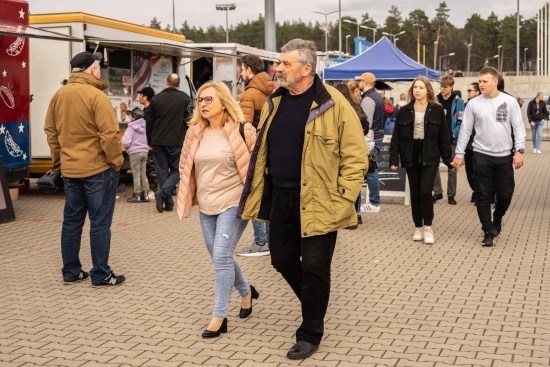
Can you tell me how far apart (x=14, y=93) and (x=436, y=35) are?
135m

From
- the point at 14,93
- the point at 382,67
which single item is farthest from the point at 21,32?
the point at 382,67

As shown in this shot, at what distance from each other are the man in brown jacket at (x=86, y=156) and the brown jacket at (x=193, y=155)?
1468 mm

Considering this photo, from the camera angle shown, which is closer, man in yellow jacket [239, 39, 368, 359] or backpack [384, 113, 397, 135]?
man in yellow jacket [239, 39, 368, 359]

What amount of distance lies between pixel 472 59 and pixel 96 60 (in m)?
139

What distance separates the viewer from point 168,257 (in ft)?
30.3

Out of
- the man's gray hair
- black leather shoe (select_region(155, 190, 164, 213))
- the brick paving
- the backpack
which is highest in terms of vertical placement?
the man's gray hair

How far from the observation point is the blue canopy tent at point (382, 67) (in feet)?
61.8

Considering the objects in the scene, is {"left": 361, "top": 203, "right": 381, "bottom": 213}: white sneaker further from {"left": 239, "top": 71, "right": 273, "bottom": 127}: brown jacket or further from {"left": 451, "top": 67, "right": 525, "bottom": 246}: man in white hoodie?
{"left": 239, "top": 71, "right": 273, "bottom": 127}: brown jacket

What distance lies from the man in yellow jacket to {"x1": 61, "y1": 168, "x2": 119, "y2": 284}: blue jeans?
88.0 inches

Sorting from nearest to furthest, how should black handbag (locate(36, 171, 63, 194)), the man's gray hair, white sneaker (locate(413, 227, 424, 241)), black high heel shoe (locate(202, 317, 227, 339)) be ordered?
the man's gray hair < black high heel shoe (locate(202, 317, 227, 339)) < black handbag (locate(36, 171, 63, 194)) < white sneaker (locate(413, 227, 424, 241))

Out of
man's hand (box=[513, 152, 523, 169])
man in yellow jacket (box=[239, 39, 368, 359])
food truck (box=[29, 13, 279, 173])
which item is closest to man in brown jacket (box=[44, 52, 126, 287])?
man in yellow jacket (box=[239, 39, 368, 359])

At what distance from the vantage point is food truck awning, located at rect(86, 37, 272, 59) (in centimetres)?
1486

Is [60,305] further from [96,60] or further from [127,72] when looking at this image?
[127,72]

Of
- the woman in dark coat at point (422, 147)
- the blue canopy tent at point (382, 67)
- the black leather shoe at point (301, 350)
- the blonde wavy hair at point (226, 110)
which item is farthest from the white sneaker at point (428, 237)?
the blue canopy tent at point (382, 67)
